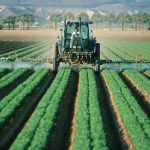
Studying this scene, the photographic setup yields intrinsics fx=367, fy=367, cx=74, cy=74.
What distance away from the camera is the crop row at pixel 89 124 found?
8.95m

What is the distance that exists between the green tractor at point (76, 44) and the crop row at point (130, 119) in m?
4.47

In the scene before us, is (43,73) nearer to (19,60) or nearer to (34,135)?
(19,60)

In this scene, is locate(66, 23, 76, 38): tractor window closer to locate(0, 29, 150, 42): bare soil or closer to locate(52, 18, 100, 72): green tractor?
locate(52, 18, 100, 72): green tractor

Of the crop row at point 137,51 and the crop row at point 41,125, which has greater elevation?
the crop row at point 41,125

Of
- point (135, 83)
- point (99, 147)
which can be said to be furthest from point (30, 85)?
point (99, 147)

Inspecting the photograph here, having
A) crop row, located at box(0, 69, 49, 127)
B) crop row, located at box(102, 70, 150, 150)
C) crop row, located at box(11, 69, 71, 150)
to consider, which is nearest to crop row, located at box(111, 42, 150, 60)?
crop row, located at box(102, 70, 150, 150)

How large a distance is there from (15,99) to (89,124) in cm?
371

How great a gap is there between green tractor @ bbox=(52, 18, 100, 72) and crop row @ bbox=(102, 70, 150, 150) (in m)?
4.47

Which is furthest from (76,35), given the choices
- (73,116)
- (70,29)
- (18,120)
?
(18,120)

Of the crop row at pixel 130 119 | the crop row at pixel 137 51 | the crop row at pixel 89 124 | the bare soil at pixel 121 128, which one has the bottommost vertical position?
the crop row at pixel 137 51

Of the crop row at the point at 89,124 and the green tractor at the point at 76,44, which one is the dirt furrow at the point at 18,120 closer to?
the crop row at the point at 89,124

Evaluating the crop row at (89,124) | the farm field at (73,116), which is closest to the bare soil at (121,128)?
the farm field at (73,116)

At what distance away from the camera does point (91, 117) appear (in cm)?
1121

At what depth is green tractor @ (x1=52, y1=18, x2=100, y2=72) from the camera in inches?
806
